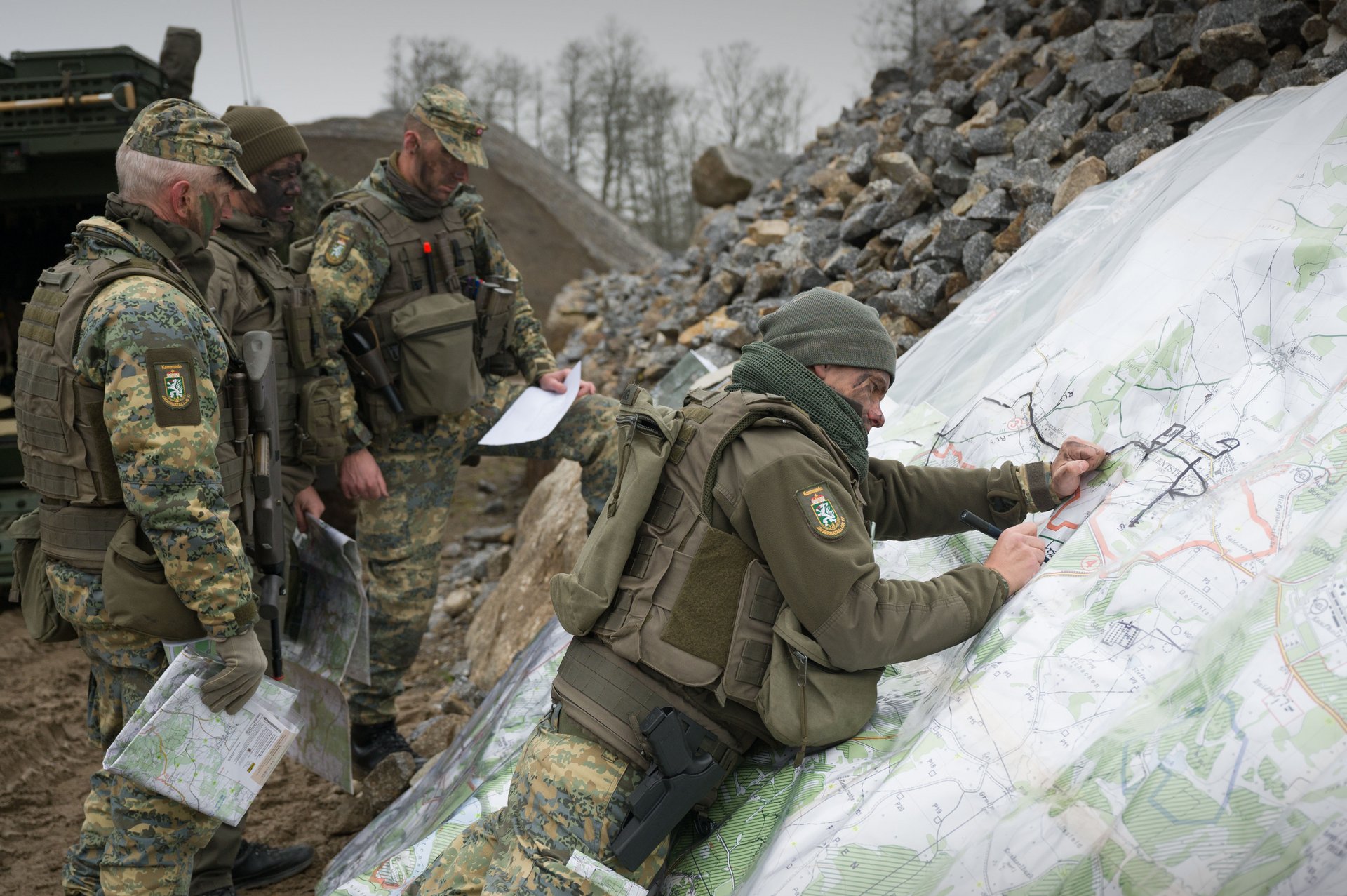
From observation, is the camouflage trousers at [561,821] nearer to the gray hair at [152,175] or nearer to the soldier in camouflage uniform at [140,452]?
the soldier in camouflage uniform at [140,452]

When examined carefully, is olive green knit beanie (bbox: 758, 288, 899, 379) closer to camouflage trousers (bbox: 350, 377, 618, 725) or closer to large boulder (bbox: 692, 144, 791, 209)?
camouflage trousers (bbox: 350, 377, 618, 725)

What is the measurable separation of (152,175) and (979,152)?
4282 millimetres

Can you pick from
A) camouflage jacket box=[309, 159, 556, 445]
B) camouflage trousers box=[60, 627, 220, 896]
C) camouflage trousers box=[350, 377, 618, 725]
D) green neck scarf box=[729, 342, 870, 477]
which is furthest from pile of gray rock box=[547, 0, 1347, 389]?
camouflage trousers box=[60, 627, 220, 896]

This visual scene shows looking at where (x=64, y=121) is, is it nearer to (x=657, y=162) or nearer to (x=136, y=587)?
(x=136, y=587)

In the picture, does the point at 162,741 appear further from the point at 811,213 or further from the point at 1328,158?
the point at 811,213

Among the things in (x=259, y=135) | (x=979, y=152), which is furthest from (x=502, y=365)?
(x=979, y=152)

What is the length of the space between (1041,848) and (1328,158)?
6.23 ft

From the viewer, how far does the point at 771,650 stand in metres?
2.25

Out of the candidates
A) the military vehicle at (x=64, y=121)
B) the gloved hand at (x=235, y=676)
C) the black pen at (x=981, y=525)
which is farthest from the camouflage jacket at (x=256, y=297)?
the military vehicle at (x=64, y=121)

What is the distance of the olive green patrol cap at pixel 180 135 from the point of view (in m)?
2.76

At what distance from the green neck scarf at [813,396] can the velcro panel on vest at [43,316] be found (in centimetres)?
174

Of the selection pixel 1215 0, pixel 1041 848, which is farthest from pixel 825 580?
pixel 1215 0

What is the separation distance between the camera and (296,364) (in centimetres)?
362

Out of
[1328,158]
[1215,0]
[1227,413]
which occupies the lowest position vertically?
[1227,413]
